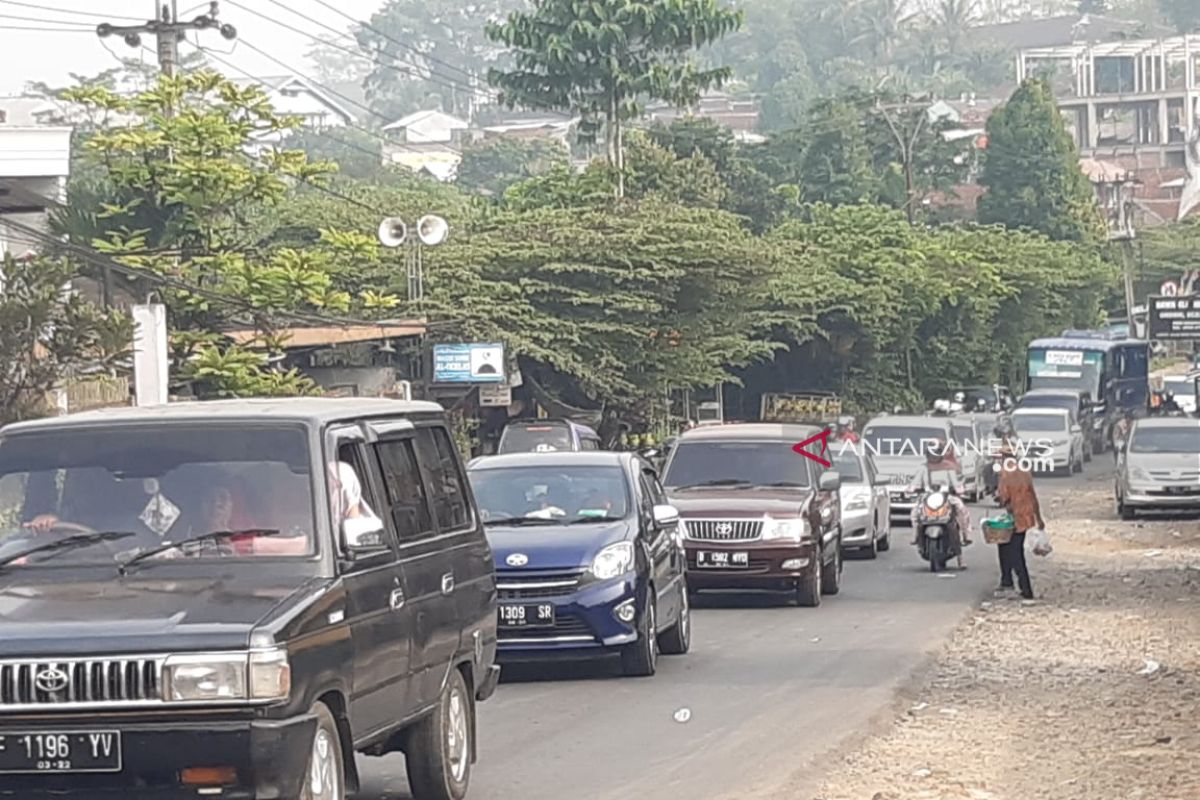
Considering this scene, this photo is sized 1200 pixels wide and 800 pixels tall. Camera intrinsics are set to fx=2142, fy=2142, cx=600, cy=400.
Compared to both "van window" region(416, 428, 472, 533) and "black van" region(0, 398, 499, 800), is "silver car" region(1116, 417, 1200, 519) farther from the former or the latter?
"black van" region(0, 398, 499, 800)

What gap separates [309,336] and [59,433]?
Answer: 31882 millimetres

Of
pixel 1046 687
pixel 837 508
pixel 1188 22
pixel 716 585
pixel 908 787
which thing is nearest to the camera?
pixel 908 787

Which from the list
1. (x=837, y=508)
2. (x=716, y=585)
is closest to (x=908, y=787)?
(x=716, y=585)

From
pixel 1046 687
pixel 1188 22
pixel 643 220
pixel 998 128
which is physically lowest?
pixel 1046 687

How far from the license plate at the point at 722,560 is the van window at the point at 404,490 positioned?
37.2ft

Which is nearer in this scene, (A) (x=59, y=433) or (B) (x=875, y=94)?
(A) (x=59, y=433)

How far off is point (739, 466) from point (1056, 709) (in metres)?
8.64

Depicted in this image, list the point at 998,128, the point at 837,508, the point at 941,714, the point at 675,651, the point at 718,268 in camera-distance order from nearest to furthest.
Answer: the point at 941,714
the point at 675,651
the point at 837,508
the point at 718,268
the point at 998,128

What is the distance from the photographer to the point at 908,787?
1082 cm

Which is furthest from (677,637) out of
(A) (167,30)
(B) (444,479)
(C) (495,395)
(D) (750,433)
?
(C) (495,395)

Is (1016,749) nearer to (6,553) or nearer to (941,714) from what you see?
(941,714)

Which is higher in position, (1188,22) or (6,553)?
(1188,22)

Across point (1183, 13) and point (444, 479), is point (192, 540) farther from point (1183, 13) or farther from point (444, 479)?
point (1183, 13)

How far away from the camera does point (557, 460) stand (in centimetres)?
1694
